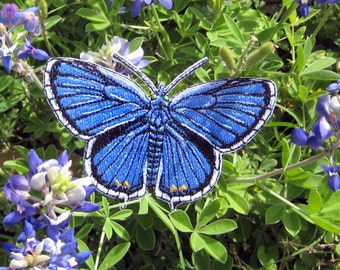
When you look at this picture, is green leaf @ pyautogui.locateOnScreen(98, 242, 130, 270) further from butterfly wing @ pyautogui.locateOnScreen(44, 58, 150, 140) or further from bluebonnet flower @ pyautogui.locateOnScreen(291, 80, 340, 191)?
bluebonnet flower @ pyautogui.locateOnScreen(291, 80, 340, 191)

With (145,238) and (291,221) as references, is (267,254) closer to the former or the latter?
(291,221)

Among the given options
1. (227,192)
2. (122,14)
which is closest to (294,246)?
(227,192)

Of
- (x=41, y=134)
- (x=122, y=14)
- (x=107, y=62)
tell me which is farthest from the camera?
(x=122, y=14)

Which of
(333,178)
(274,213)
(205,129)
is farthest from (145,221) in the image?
(333,178)

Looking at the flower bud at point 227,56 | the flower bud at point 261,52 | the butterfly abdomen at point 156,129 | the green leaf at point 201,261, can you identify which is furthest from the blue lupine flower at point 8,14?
the green leaf at point 201,261

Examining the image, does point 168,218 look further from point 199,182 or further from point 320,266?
point 320,266

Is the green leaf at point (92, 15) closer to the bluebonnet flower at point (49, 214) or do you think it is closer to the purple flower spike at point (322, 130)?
the bluebonnet flower at point (49, 214)

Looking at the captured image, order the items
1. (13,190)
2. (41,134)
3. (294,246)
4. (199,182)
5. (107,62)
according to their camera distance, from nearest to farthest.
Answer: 1. (13,190)
2. (199,182)
3. (107,62)
4. (294,246)
5. (41,134)
